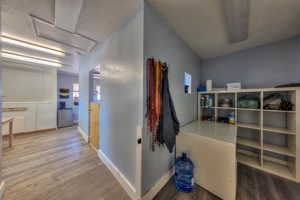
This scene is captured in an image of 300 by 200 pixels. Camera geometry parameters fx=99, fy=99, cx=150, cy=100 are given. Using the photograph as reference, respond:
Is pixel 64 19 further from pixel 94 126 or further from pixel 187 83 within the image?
pixel 187 83

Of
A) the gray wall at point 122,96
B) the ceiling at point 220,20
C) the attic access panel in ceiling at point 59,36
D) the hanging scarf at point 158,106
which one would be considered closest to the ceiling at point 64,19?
the attic access panel in ceiling at point 59,36

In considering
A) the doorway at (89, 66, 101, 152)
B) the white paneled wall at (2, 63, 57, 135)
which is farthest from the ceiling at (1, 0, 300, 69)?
the white paneled wall at (2, 63, 57, 135)

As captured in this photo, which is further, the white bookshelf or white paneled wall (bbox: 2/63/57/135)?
white paneled wall (bbox: 2/63/57/135)

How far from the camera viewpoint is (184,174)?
4.86 ft

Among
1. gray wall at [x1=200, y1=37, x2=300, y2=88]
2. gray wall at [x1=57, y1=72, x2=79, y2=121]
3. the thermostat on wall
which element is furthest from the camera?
gray wall at [x1=57, y1=72, x2=79, y2=121]

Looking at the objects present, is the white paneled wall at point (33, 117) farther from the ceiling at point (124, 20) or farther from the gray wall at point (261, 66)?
the gray wall at point (261, 66)

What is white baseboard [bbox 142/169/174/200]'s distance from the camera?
4.00 feet

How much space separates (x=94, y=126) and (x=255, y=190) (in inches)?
124

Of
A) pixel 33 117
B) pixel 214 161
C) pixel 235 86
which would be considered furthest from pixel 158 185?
pixel 33 117

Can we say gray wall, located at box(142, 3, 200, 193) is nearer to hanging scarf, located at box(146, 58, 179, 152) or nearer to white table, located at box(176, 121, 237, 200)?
hanging scarf, located at box(146, 58, 179, 152)

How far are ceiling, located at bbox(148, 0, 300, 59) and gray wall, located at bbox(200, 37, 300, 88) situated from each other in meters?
0.18

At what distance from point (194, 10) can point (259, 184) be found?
264 cm

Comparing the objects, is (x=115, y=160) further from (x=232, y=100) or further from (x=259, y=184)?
(x=232, y=100)

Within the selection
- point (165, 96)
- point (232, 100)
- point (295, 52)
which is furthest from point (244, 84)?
point (165, 96)
